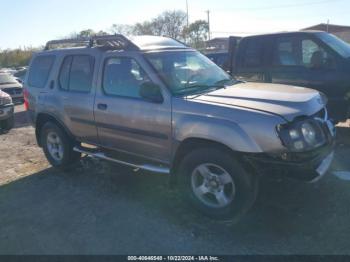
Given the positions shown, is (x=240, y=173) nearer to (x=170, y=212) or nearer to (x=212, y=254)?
(x=212, y=254)

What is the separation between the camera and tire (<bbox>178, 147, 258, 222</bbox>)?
3502mm

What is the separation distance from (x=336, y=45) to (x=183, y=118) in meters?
4.04

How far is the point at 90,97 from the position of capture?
4836 millimetres

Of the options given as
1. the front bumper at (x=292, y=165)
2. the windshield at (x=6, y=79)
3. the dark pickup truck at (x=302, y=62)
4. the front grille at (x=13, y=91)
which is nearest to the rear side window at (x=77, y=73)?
the front bumper at (x=292, y=165)

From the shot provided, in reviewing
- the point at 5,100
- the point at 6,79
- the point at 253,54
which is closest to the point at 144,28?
the point at 6,79

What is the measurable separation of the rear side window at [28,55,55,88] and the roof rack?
0.35 metres

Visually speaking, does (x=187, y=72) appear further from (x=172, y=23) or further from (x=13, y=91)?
(x=172, y=23)

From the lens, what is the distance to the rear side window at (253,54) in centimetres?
688

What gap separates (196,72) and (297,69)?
109 inches

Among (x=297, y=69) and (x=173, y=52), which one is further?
(x=297, y=69)

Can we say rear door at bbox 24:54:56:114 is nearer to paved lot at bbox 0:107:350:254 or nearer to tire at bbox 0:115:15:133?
paved lot at bbox 0:107:350:254

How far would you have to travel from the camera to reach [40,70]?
5.80 meters

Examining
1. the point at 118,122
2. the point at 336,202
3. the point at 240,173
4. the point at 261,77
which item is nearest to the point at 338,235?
the point at 336,202

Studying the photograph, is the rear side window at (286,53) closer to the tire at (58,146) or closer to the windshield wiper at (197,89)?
the windshield wiper at (197,89)
